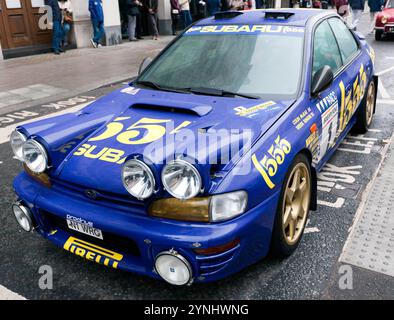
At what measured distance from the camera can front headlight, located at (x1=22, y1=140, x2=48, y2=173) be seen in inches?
99.5

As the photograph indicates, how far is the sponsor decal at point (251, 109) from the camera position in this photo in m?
2.75

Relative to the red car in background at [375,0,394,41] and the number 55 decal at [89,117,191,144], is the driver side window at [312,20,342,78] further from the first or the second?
the red car in background at [375,0,394,41]

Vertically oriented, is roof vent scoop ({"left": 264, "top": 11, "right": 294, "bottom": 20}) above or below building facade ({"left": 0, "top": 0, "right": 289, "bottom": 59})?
above

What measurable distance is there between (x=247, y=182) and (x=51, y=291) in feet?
4.63

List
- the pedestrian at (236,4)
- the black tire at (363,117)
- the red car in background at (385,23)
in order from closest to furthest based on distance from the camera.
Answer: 1. the black tire at (363,117)
2. the red car in background at (385,23)
3. the pedestrian at (236,4)

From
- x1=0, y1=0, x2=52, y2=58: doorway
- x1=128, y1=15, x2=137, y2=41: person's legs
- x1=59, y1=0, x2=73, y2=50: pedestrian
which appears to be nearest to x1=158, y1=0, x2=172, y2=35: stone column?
x1=128, y1=15, x2=137, y2=41: person's legs

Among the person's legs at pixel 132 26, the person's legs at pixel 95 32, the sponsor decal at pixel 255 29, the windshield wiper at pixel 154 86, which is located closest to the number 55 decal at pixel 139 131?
the windshield wiper at pixel 154 86

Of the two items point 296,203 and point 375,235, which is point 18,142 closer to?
point 296,203

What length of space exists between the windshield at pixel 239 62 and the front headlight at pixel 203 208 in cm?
111

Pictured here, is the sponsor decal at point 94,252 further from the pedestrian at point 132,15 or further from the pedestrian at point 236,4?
the pedestrian at point 236,4

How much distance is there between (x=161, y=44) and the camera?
14156 millimetres

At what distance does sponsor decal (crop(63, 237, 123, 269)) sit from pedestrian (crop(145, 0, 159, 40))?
45.2 ft
